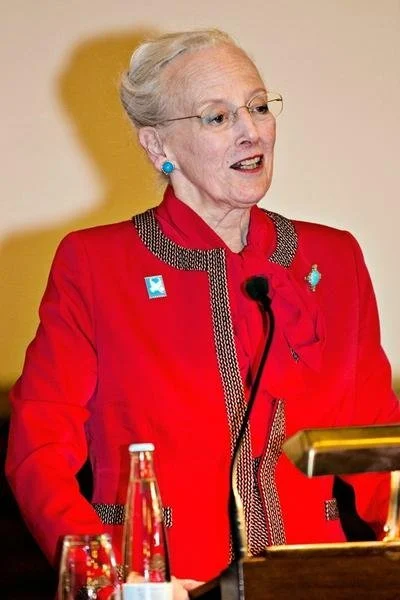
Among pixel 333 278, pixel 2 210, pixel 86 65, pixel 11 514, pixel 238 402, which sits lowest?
pixel 11 514

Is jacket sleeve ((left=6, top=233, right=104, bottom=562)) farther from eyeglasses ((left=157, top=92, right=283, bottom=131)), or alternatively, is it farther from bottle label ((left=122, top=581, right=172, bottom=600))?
bottle label ((left=122, top=581, right=172, bottom=600))

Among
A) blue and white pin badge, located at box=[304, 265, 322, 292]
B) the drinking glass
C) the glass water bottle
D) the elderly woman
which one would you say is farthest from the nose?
the drinking glass

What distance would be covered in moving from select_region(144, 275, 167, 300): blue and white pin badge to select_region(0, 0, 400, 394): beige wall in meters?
1.12

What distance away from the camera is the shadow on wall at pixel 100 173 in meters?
3.84

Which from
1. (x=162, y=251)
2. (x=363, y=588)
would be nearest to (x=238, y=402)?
(x=162, y=251)

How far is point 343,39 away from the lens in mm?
3957

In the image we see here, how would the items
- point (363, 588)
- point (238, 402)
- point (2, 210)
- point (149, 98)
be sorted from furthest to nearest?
1. point (2, 210)
2. point (149, 98)
3. point (238, 402)
4. point (363, 588)

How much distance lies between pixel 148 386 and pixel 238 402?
17 cm

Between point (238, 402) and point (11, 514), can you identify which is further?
point (11, 514)

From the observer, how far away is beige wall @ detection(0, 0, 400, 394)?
→ 3846mm

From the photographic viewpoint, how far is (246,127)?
271 centimetres

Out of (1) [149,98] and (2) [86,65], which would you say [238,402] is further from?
(2) [86,65]

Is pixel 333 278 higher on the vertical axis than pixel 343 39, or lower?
lower

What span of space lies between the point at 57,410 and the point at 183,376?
0.81ft
